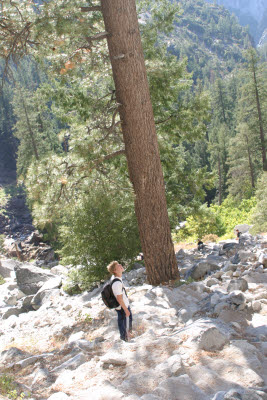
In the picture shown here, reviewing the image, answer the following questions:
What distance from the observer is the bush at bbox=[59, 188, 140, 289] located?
848 cm

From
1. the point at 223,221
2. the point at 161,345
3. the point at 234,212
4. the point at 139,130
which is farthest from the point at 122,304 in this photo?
the point at 234,212

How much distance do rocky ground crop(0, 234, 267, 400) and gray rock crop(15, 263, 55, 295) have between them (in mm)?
4376

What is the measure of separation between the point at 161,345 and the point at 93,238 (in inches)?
199

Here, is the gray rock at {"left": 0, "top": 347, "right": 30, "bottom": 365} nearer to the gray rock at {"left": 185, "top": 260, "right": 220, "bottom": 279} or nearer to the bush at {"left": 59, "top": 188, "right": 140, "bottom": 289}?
the gray rock at {"left": 185, "top": 260, "right": 220, "bottom": 279}

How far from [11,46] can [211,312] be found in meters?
5.74

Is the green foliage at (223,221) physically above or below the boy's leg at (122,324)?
below

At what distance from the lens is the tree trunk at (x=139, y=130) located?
5883mm

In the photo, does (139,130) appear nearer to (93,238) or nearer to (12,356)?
(93,238)

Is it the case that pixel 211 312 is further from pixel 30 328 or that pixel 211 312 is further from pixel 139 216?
pixel 30 328

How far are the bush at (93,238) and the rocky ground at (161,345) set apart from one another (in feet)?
5.11

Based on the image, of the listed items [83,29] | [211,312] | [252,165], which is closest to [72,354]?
[211,312]

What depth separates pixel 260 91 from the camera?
30.8 m

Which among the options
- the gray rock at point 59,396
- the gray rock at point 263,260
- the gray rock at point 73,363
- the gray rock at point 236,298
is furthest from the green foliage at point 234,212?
the gray rock at point 59,396

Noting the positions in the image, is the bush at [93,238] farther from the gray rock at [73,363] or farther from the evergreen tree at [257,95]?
the evergreen tree at [257,95]
